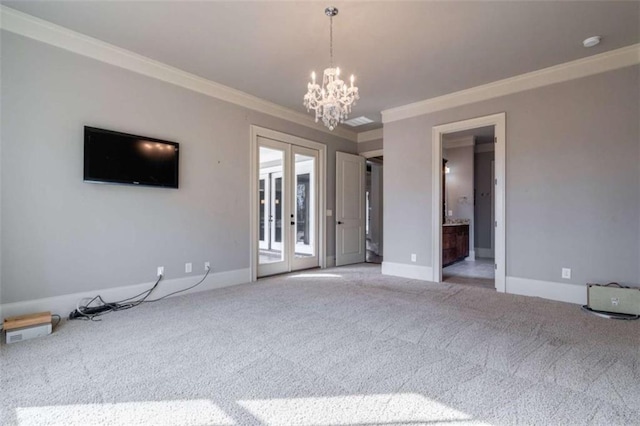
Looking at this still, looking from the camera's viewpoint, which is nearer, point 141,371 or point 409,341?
point 141,371

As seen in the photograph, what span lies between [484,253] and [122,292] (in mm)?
7635

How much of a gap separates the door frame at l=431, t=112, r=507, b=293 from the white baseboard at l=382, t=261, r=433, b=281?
0.12 meters

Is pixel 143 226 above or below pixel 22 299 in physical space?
above

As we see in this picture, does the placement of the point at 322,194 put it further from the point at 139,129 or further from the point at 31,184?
the point at 31,184

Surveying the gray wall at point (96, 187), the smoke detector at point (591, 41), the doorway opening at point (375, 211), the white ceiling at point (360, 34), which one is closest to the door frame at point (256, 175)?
the gray wall at point (96, 187)

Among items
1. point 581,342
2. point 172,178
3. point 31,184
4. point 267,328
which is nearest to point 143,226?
point 172,178

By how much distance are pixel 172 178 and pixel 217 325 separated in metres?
2.03

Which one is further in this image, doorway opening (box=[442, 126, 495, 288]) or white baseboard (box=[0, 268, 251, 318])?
doorway opening (box=[442, 126, 495, 288])

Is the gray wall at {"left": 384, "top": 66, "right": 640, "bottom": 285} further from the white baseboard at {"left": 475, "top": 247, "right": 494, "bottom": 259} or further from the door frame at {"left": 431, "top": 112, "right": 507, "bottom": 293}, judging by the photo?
the white baseboard at {"left": 475, "top": 247, "right": 494, "bottom": 259}

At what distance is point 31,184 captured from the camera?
2949 mm

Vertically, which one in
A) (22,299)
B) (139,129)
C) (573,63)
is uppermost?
(573,63)

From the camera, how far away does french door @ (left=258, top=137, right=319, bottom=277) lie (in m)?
5.48

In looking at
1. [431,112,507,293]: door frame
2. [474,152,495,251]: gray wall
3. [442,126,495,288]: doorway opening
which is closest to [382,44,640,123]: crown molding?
[431,112,507,293]: door frame

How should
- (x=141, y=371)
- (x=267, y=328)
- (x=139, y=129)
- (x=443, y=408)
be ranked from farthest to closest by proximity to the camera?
(x=139, y=129)
(x=267, y=328)
(x=141, y=371)
(x=443, y=408)
